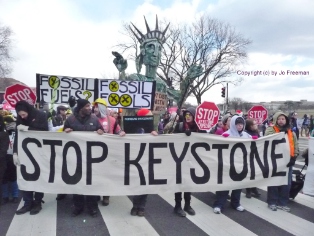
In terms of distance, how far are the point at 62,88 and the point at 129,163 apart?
2.67 m

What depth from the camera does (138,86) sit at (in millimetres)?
6773

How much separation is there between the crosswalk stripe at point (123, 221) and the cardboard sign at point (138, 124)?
1.27 m

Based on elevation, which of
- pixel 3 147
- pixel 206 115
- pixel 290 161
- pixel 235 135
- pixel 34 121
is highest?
pixel 206 115

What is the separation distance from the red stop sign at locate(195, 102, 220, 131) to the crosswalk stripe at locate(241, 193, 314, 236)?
156cm

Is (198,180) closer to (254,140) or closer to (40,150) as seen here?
(254,140)

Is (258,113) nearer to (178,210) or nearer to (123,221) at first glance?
(178,210)

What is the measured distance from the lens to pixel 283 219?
4766mm

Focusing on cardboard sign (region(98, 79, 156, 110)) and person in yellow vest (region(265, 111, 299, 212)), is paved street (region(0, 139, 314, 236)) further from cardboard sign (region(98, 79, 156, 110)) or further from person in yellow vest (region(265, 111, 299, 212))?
cardboard sign (region(98, 79, 156, 110))

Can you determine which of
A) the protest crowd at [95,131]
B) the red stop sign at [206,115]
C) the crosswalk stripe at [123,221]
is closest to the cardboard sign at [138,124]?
the protest crowd at [95,131]

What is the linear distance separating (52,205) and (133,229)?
1740 millimetres

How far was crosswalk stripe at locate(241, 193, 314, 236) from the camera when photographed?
14.2 feet

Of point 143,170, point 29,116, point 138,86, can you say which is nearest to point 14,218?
point 29,116

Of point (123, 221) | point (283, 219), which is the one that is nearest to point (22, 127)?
point (123, 221)

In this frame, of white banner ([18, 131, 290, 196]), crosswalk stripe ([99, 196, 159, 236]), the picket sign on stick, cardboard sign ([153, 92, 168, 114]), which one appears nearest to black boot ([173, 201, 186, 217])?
white banner ([18, 131, 290, 196])
